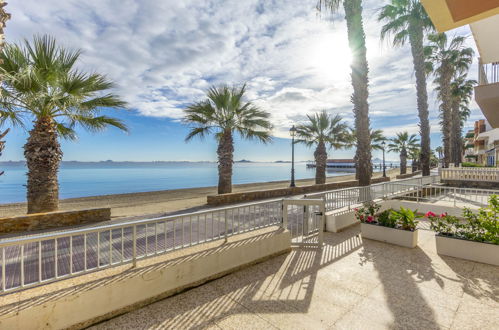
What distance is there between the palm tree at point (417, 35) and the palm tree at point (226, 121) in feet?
32.7

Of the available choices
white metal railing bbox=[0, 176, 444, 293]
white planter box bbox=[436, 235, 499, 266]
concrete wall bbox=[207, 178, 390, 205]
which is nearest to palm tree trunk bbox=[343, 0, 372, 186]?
white metal railing bbox=[0, 176, 444, 293]

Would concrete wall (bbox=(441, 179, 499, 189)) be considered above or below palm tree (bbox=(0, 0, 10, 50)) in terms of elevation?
below

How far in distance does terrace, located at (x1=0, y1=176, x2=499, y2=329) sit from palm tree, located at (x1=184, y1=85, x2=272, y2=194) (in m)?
7.68

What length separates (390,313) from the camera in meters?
2.85

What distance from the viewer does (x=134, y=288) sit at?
9.61 ft

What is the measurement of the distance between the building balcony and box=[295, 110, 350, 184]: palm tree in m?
9.25

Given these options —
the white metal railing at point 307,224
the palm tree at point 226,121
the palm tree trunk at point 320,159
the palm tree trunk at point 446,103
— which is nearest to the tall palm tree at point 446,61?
the palm tree trunk at point 446,103

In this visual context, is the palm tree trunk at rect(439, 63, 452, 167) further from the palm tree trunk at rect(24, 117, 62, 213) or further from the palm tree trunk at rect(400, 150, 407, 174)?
the palm tree trunk at rect(24, 117, 62, 213)

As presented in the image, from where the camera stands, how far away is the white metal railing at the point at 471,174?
1227 cm

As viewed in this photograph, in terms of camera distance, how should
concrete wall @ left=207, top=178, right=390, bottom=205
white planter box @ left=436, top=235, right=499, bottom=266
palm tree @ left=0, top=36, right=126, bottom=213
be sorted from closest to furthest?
white planter box @ left=436, top=235, right=499, bottom=266 < palm tree @ left=0, top=36, right=126, bottom=213 < concrete wall @ left=207, top=178, right=390, bottom=205

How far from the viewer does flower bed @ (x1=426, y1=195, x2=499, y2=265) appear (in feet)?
13.9

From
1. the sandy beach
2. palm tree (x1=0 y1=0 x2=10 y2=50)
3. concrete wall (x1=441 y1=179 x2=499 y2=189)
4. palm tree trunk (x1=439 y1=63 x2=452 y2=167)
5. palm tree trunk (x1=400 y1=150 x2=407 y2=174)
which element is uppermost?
palm tree trunk (x1=439 y1=63 x2=452 y2=167)

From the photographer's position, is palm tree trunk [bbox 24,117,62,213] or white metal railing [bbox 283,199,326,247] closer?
white metal railing [bbox 283,199,326,247]

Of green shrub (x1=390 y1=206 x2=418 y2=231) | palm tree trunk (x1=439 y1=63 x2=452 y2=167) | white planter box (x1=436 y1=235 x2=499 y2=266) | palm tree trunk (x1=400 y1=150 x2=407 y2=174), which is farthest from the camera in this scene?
palm tree trunk (x1=400 y1=150 x2=407 y2=174)
